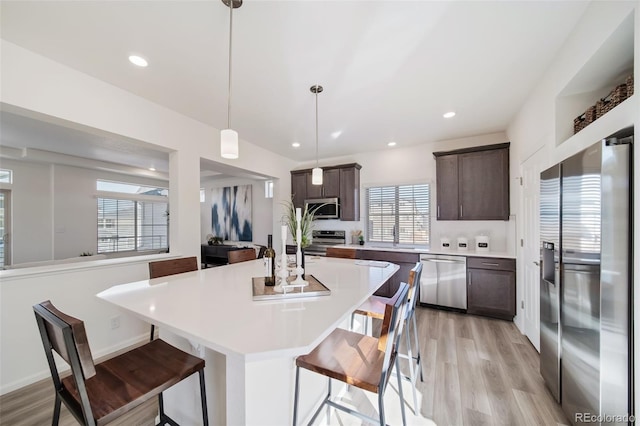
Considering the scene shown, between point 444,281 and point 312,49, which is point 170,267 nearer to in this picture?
point 312,49

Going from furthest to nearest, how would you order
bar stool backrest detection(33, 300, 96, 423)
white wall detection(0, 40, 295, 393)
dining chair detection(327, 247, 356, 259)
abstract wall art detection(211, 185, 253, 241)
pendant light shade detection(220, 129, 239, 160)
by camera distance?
abstract wall art detection(211, 185, 253, 241) < dining chair detection(327, 247, 356, 259) < white wall detection(0, 40, 295, 393) < pendant light shade detection(220, 129, 239, 160) < bar stool backrest detection(33, 300, 96, 423)

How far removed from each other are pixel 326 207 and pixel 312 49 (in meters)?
3.18

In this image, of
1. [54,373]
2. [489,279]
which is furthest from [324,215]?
[54,373]

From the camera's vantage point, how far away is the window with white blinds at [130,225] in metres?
6.07

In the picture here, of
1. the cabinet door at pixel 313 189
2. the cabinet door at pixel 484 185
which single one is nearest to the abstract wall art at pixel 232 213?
the cabinet door at pixel 313 189

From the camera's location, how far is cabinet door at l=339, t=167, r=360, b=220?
4617 millimetres

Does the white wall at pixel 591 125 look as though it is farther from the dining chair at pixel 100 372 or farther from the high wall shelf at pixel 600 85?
the dining chair at pixel 100 372

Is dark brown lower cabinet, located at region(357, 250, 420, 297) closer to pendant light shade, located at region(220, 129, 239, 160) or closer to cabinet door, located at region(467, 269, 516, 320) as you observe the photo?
cabinet door, located at region(467, 269, 516, 320)

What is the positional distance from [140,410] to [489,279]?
12.8ft

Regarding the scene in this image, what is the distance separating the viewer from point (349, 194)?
183 inches

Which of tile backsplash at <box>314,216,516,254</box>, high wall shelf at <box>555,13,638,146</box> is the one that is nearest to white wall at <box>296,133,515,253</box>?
tile backsplash at <box>314,216,516,254</box>

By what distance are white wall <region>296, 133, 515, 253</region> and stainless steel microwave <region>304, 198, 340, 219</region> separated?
1.18ft

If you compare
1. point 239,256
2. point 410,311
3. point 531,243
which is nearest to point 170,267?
point 239,256

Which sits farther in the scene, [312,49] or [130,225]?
[130,225]
